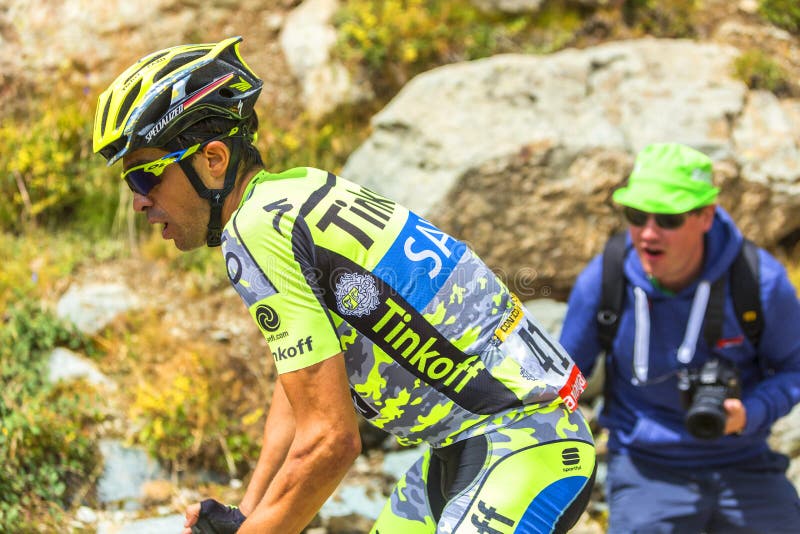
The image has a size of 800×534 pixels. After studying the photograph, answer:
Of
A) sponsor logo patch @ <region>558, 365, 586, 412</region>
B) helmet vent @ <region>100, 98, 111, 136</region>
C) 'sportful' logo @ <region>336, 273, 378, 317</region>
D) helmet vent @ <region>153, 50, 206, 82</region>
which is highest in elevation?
helmet vent @ <region>153, 50, 206, 82</region>

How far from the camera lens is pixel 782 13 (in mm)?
8922

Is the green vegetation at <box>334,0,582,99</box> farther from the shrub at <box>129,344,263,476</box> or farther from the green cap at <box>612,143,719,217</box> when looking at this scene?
the green cap at <box>612,143,719,217</box>

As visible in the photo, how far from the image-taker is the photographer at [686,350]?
3875 mm

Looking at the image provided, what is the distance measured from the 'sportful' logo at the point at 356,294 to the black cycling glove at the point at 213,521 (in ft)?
2.31

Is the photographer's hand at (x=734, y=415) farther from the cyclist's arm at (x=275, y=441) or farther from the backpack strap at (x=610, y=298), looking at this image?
the cyclist's arm at (x=275, y=441)

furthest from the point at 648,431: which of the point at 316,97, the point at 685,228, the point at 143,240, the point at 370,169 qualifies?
the point at 316,97

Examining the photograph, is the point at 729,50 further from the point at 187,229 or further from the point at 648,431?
the point at 187,229

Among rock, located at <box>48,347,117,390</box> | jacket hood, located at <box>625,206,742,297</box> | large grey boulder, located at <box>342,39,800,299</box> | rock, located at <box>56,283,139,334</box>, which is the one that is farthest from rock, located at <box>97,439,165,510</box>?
jacket hood, located at <box>625,206,742,297</box>

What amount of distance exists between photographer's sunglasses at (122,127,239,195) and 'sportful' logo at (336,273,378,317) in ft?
1.89

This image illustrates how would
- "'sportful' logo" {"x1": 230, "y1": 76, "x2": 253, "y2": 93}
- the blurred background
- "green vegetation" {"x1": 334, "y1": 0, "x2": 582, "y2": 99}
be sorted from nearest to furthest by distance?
1. "'sportful' logo" {"x1": 230, "y1": 76, "x2": 253, "y2": 93}
2. the blurred background
3. "green vegetation" {"x1": 334, "y1": 0, "x2": 582, "y2": 99}

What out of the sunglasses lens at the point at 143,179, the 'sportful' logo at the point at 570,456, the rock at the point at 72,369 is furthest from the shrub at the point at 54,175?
the 'sportful' logo at the point at 570,456

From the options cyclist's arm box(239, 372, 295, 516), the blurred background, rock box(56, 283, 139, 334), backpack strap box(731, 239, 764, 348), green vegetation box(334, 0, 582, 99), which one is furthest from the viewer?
green vegetation box(334, 0, 582, 99)

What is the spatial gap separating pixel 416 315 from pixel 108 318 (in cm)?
428

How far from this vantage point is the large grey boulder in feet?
21.3
